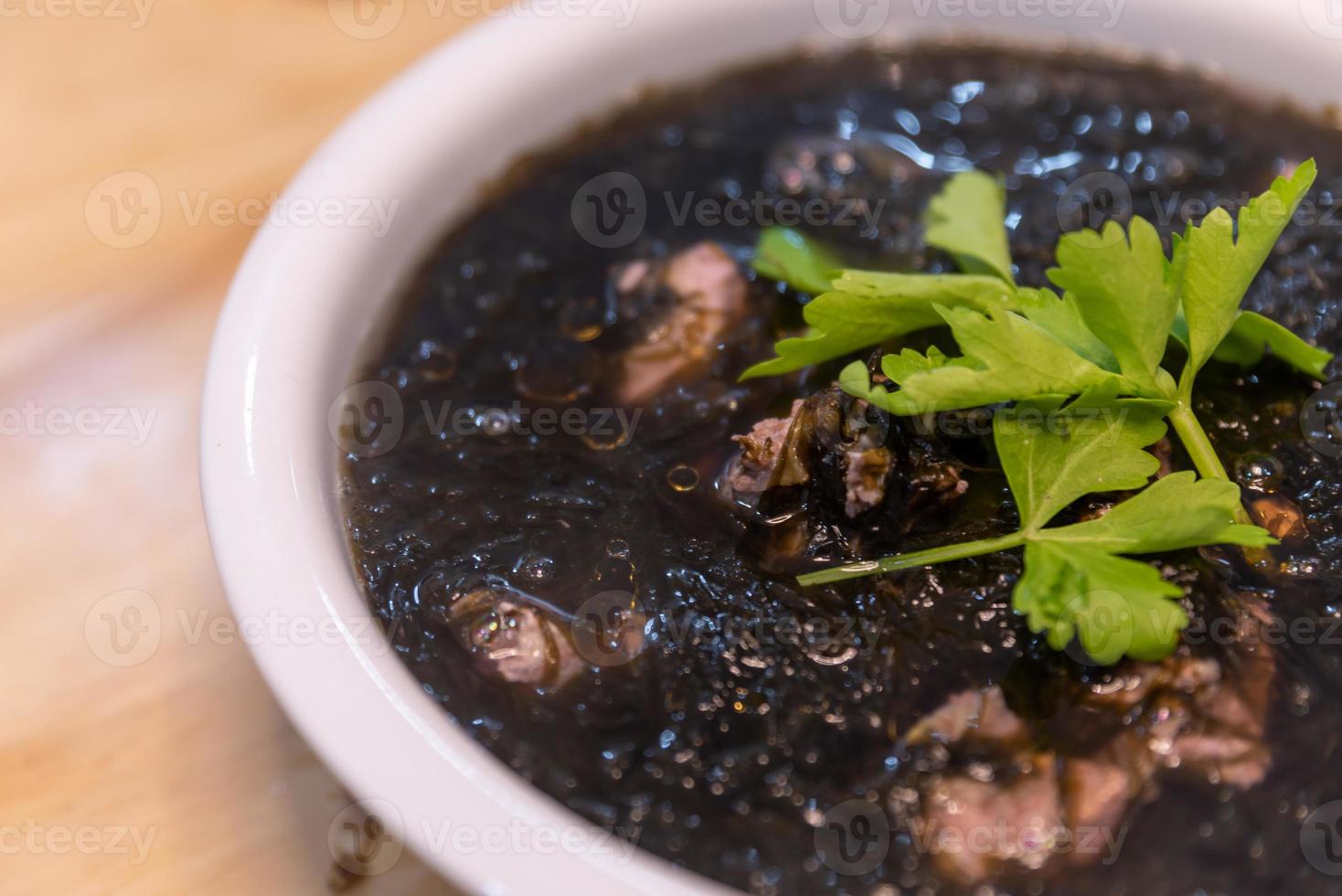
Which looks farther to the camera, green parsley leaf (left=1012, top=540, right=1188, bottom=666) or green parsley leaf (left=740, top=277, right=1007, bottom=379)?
green parsley leaf (left=740, top=277, right=1007, bottom=379)

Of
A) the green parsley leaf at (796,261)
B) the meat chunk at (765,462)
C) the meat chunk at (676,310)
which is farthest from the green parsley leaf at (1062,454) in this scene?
the meat chunk at (676,310)

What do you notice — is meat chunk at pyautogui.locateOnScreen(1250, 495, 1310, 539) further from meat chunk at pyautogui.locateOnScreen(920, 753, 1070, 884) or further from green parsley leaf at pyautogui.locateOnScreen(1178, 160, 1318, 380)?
meat chunk at pyautogui.locateOnScreen(920, 753, 1070, 884)

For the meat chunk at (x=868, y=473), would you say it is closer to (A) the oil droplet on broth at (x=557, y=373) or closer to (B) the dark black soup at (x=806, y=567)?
(B) the dark black soup at (x=806, y=567)

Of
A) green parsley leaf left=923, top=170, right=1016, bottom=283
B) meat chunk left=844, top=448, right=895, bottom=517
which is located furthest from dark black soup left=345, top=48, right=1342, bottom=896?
green parsley leaf left=923, top=170, right=1016, bottom=283

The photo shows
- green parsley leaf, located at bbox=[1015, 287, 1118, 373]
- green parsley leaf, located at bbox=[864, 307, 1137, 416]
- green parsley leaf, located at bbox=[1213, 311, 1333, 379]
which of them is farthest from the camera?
green parsley leaf, located at bbox=[1213, 311, 1333, 379]

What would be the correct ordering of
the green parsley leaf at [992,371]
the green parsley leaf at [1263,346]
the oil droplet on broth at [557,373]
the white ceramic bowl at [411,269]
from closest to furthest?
1. the white ceramic bowl at [411,269]
2. the green parsley leaf at [992,371]
3. the green parsley leaf at [1263,346]
4. the oil droplet on broth at [557,373]

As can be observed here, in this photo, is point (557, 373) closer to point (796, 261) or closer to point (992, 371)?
point (796, 261)
